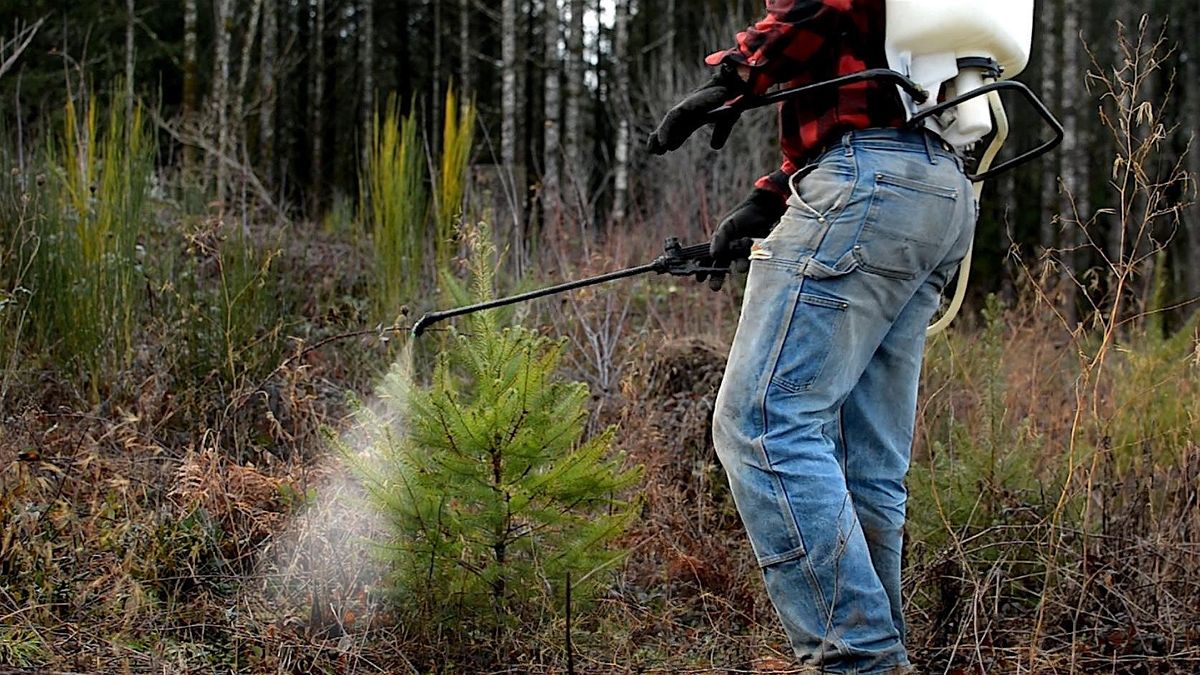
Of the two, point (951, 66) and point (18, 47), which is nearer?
point (951, 66)

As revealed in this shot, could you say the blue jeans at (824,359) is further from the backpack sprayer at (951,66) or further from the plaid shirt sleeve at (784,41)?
the plaid shirt sleeve at (784,41)

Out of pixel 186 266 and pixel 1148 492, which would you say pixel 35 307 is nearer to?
pixel 186 266

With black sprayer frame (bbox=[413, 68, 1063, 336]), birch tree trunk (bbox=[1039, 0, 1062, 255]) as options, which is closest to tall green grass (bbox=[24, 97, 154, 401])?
black sprayer frame (bbox=[413, 68, 1063, 336])

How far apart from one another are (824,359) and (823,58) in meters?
0.61

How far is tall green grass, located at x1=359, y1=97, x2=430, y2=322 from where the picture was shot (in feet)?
17.6

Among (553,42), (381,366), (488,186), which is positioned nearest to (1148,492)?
(381,366)

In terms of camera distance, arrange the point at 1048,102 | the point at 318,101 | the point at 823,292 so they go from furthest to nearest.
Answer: the point at 318,101 < the point at 1048,102 < the point at 823,292

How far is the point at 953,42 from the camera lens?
88.7 inches

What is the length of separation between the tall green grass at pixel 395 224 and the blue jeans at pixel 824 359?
3.28 metres

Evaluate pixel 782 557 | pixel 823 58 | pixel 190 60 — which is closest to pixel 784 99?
pixel 823 58

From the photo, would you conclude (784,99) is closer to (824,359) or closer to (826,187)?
(826,187)

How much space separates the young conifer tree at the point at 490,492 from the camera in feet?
9.20

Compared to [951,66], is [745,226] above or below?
below

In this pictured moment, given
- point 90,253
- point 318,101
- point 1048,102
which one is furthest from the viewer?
point 318,101
